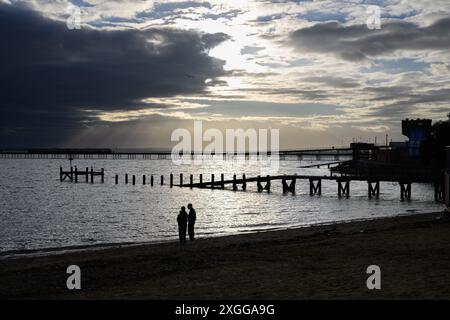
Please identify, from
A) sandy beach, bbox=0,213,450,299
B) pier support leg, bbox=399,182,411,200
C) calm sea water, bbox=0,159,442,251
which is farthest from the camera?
pier support leg, bbox=399,182,411,200

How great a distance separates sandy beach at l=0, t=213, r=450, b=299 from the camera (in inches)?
423

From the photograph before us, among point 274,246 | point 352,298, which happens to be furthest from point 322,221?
point 352,298

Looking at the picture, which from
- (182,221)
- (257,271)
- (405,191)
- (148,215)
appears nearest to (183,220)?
(182,221)


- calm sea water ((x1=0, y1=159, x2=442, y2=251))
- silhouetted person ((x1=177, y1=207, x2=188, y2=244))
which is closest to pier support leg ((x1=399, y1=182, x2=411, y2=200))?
calm sea water ((x1=0, y1=159, x2=442, y2=251))

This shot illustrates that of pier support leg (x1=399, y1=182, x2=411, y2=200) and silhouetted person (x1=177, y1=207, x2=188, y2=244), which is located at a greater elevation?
silhouetted person (x1=177, y1=207, x2=188, y2=244)

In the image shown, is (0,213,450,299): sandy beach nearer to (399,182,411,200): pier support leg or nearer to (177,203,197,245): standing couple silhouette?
(177,203,197,245): standing couple silhouette

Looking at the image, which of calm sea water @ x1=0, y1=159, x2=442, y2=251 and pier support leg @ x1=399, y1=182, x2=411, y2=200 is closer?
calm sea water @ x1=0, y1=159, x2=442, y2=251

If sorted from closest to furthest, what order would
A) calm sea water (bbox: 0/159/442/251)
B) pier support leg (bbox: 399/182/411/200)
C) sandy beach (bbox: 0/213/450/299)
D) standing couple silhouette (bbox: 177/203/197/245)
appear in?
1. sandy beach (bbox: 0/213/450/299)
2. standing couple silhouette (bbox: 177/203/197/245)
3. calm sea water (bbox: 0/159/442/251)
4. pier support leg (bbox: 399/182/411/200)

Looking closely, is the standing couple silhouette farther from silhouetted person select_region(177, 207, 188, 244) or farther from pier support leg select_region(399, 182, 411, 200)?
pier support leg select_region(399, 182, 411, 200)

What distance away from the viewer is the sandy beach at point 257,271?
423 inches

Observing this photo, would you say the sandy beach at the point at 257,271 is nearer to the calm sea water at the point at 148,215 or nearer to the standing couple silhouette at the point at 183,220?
the standing couple silhouette at the point at 183,220

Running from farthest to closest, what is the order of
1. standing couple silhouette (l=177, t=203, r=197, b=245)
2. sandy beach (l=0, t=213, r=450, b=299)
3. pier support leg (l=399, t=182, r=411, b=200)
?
1. pier support leg (l=399, t=182, r=411, b=200)
2. standing couple silhouette (l=177, t=203, r=197, b=245)
3. sandy beach (l=0, t=213, r=450, b=299)

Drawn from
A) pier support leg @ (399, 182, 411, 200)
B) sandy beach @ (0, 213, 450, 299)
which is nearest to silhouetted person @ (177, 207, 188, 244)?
sandy beach @ (0, 213, 450, 299)

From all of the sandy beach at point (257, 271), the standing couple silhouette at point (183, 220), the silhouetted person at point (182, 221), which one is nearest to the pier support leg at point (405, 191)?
the sandy beach at point (257, 271)
